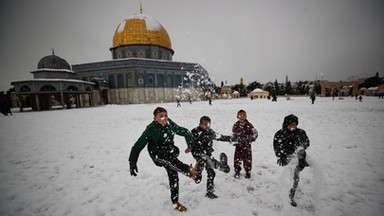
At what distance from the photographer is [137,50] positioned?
38688 millimetres

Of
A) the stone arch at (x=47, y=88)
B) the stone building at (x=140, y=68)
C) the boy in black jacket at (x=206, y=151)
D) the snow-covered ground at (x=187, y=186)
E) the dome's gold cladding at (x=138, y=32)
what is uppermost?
the dome's gold cladding at (x=138, y=32)

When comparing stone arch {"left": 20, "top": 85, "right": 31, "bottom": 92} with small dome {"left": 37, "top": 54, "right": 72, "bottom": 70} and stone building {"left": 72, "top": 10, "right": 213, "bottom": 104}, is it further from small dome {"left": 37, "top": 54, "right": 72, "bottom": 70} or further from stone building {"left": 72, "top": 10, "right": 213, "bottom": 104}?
stone building {"left": 72, "top": 10, "right": 213, "bottom": 104}

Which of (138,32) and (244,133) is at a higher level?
(138,32)

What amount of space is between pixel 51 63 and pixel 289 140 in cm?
4228

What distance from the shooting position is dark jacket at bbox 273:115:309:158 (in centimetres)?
263

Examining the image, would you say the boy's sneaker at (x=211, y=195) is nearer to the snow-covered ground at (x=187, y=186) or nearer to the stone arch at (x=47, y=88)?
the snow-covered ground at (x=187, y=186)

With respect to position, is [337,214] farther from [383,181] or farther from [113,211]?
[113,211]

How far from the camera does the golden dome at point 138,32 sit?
38.7 m

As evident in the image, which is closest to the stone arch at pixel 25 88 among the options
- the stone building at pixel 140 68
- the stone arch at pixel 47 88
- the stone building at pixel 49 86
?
the stone building at pixel 49 86

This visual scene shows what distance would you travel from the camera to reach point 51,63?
31469 millimetres

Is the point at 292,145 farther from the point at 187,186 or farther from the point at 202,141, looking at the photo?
the point at 187,186

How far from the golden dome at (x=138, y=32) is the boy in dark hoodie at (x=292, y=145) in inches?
1641

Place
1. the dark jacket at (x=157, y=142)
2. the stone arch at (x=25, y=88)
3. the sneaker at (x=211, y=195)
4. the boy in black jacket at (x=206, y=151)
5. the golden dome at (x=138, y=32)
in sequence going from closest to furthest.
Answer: the dark jacket at (x=157, y=142)
the boy in black jacket at (x=206, y=151)
the sneaker at (x=211, y=195)
the stone arch at (x=25, y=88)
the golden dome at (x=138, y=32)

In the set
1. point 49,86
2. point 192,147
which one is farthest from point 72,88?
point 192,147
